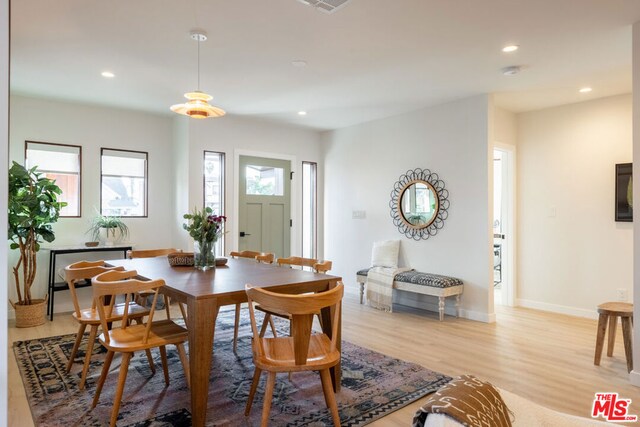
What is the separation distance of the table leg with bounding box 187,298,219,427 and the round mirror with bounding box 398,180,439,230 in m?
3.70

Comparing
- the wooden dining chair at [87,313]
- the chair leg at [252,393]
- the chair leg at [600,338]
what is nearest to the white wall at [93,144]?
the wooden dining chair at [87,313]

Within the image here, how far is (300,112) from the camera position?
561 cm

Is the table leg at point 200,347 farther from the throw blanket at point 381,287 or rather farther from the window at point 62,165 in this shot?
the window at point 62,165

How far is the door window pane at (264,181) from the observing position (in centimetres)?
611

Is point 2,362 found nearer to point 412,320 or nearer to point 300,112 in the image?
point 412,320

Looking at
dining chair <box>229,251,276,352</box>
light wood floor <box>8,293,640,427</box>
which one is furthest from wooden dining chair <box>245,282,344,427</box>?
dining chair <box>229,251,276,352</box>

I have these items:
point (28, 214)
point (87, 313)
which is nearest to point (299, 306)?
point (87, 313)

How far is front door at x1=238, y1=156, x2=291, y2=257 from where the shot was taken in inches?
238

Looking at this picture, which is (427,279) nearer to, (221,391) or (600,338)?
(600,338)

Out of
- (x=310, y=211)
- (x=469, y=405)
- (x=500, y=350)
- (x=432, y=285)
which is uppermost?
(x=310, y=211)

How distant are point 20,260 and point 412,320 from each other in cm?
444

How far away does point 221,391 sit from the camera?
9.07ft

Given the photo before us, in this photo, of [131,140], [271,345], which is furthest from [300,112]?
[271,345]

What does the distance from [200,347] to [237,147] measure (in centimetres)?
418
